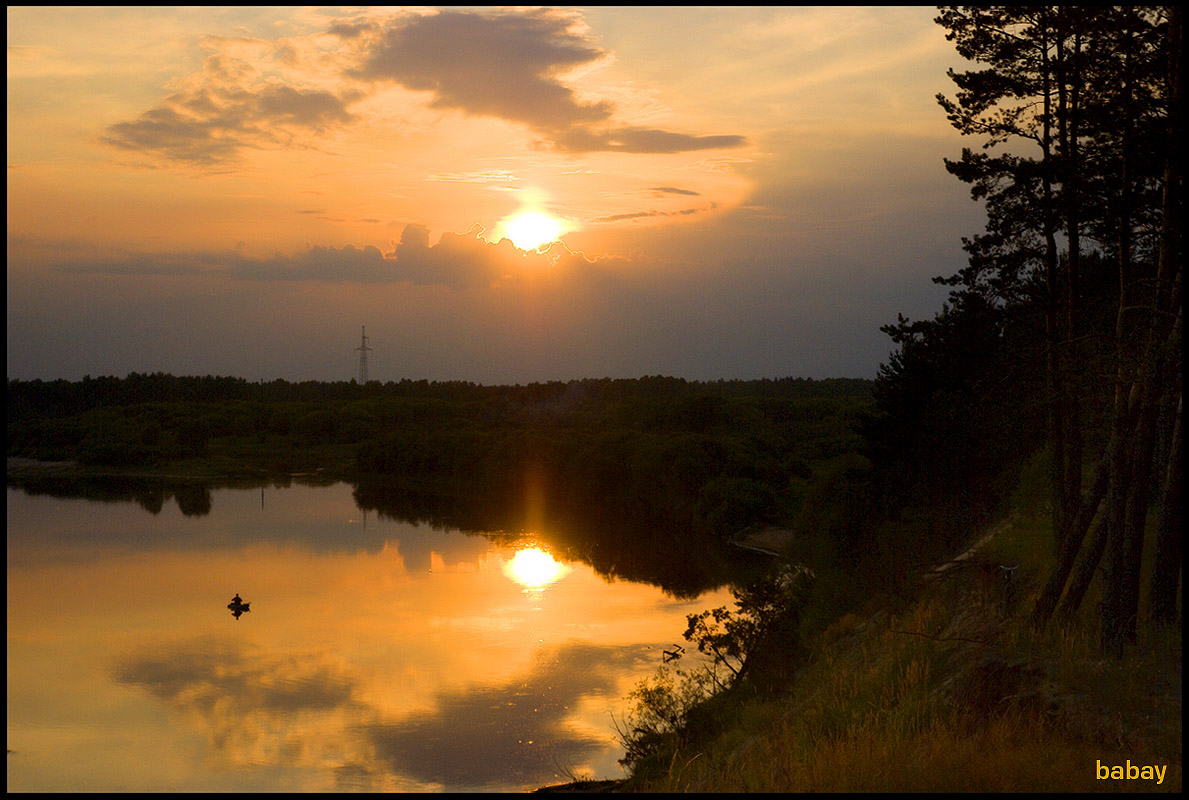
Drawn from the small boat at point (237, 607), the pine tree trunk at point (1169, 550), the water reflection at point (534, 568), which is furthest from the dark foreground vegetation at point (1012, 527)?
the small boat at point (237, 607)

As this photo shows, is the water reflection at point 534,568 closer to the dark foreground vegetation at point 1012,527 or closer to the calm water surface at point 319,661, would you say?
the calm water surface at point 319,661

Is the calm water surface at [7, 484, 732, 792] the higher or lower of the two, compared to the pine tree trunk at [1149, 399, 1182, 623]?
lower

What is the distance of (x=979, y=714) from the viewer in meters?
12.3

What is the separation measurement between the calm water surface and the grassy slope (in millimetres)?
10114

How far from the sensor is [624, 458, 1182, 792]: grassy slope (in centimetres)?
926

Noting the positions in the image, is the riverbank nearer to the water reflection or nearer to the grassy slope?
the grassy slope

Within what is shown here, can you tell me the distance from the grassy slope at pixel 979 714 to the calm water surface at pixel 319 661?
33.2 ft

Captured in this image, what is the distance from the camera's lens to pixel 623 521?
73938 mm

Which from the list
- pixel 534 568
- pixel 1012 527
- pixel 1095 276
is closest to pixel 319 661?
pixel 534 568

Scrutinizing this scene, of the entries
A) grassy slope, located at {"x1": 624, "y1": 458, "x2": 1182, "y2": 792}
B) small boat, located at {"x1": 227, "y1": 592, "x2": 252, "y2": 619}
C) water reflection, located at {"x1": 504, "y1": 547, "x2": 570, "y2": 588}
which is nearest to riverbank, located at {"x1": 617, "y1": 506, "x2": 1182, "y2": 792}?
grassy slope, located at {"x1": 624, "y1": 458, "x2": 1182, "y2": 792}

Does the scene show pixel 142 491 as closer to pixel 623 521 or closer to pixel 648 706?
pixel 623 521

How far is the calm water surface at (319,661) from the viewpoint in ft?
89.9

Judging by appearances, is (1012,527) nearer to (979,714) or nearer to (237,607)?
(979,714)

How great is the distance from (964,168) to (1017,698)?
11.0 m
